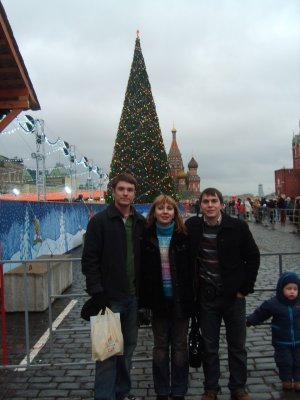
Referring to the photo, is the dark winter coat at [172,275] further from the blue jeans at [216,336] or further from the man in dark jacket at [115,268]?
the blue jeans at [216,336]

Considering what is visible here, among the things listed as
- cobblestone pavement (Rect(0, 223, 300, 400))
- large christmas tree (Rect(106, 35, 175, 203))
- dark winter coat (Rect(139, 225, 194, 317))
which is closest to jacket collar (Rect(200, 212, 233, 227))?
Answer: dark winter coat (Rect(139, 225, 194, 317))

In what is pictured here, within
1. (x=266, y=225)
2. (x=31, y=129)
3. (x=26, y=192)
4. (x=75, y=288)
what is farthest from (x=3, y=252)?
(x=266, y=225)

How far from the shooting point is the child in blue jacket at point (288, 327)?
174 inches

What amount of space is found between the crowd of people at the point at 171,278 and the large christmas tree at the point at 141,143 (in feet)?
69.4

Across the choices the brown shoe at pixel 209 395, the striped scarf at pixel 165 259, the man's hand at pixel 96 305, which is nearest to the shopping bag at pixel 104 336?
the man's hand at pixel 96 305

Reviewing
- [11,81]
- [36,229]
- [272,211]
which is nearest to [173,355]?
[11,81]

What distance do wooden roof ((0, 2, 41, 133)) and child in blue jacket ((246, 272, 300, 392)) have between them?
6.47 meters

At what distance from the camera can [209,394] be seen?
417 centimetres

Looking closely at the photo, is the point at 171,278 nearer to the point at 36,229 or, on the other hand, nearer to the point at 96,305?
the point at 96,305

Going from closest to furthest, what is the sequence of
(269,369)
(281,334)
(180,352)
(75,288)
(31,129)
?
(180,352)
(281,334)
(269,369)
(75,288)
(31,129)

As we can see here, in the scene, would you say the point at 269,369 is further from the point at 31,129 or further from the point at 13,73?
the point at 31,129

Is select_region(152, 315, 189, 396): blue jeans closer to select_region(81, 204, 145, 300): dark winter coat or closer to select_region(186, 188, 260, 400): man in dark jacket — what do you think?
Answer: select_region(186, 188, 260, 400): man in dark jacket

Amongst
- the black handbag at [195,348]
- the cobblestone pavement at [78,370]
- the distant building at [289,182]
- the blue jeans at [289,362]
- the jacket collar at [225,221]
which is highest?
the distant building at [289,182]

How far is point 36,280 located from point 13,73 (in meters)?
3.99
